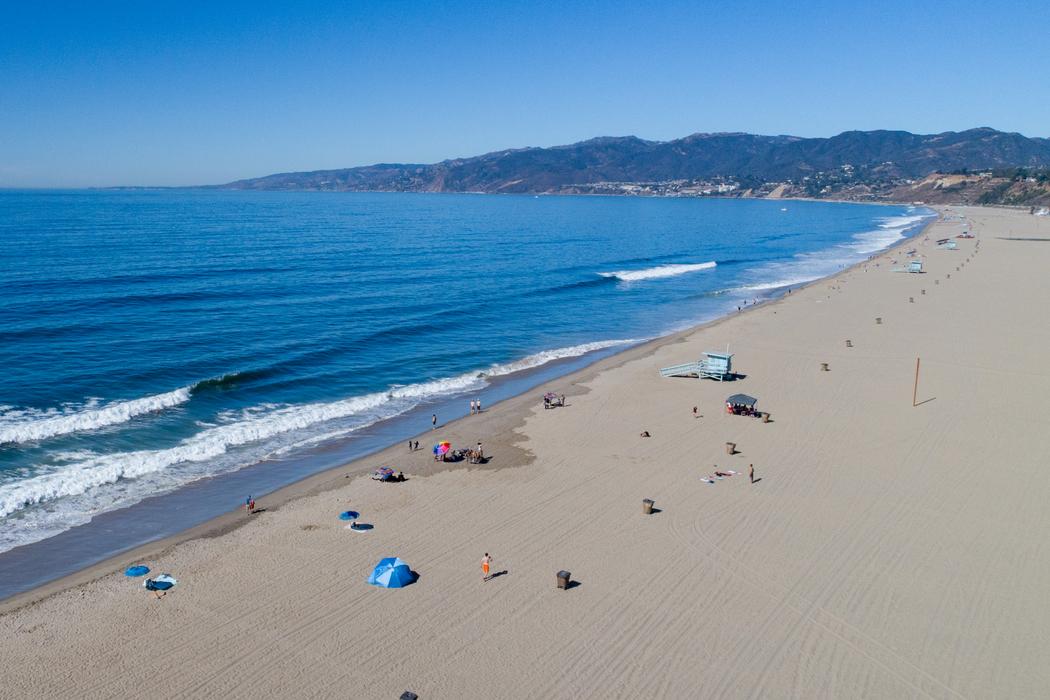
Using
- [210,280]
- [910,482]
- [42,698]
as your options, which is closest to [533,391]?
[910,482]

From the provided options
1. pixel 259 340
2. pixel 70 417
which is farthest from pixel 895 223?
pixel 70 417

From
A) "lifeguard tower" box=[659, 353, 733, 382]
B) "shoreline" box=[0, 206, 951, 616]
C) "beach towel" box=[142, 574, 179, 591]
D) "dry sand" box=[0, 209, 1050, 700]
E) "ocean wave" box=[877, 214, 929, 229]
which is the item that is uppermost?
"ocean wave" box=[877, 214, 929, 229]

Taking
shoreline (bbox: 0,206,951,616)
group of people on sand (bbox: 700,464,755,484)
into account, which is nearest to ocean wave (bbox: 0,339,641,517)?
shoreline (bbox: 0,206,951,616)

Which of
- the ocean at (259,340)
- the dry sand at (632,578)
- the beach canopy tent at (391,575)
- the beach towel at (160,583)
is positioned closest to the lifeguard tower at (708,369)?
the dry sand at (632,578)

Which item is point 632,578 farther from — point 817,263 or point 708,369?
point 817,263

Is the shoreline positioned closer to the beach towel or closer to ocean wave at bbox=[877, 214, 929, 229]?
the beach towel
